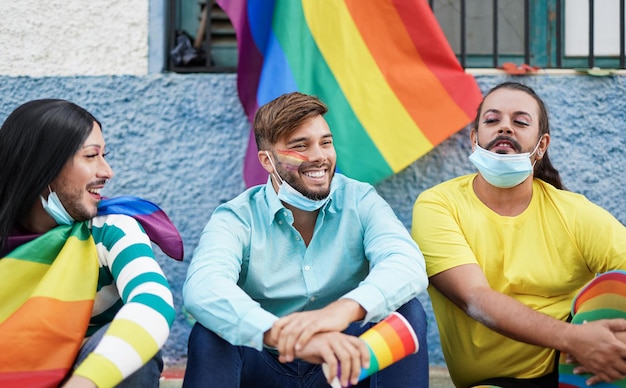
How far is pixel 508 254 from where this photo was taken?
270 centimetres

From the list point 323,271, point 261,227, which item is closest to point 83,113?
point 261,227

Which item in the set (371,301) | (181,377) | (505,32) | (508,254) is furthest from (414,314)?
(505,32)

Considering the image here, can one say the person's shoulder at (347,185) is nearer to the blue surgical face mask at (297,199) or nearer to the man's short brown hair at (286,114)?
the blue surgical face mask at (297,199)

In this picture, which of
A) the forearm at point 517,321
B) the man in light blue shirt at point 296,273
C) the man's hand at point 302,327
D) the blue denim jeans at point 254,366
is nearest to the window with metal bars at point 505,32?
the man in light blue shirt at point 296,273

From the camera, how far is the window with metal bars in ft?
12.7

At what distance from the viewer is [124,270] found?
2.32 m

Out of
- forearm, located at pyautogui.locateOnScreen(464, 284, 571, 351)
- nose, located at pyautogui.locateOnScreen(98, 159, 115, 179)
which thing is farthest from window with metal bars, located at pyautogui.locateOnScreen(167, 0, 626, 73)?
forearm, located at pyautogui.locateOnScreen(464, 284, 571, 351)

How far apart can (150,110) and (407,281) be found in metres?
1.89

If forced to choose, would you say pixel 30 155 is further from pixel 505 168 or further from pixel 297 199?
pixel 505 168

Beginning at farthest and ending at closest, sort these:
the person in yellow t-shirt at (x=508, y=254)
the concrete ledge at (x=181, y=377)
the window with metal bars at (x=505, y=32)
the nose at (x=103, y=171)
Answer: the window with metal bars at (x=505, y=32) < the concrete ledge at (x=181, y=377) < the person in yellow t-shirt at (x=508, y=254) < the nose at (x=103, y=171)

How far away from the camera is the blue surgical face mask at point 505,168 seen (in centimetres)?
277

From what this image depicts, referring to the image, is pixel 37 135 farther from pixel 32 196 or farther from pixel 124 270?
pixel 124 270

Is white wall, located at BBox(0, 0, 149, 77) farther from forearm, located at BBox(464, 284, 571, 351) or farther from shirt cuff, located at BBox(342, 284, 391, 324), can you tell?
forearm, located at BBox(464, 284, 571, 351)

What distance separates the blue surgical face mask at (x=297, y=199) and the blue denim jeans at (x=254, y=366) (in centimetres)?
44
